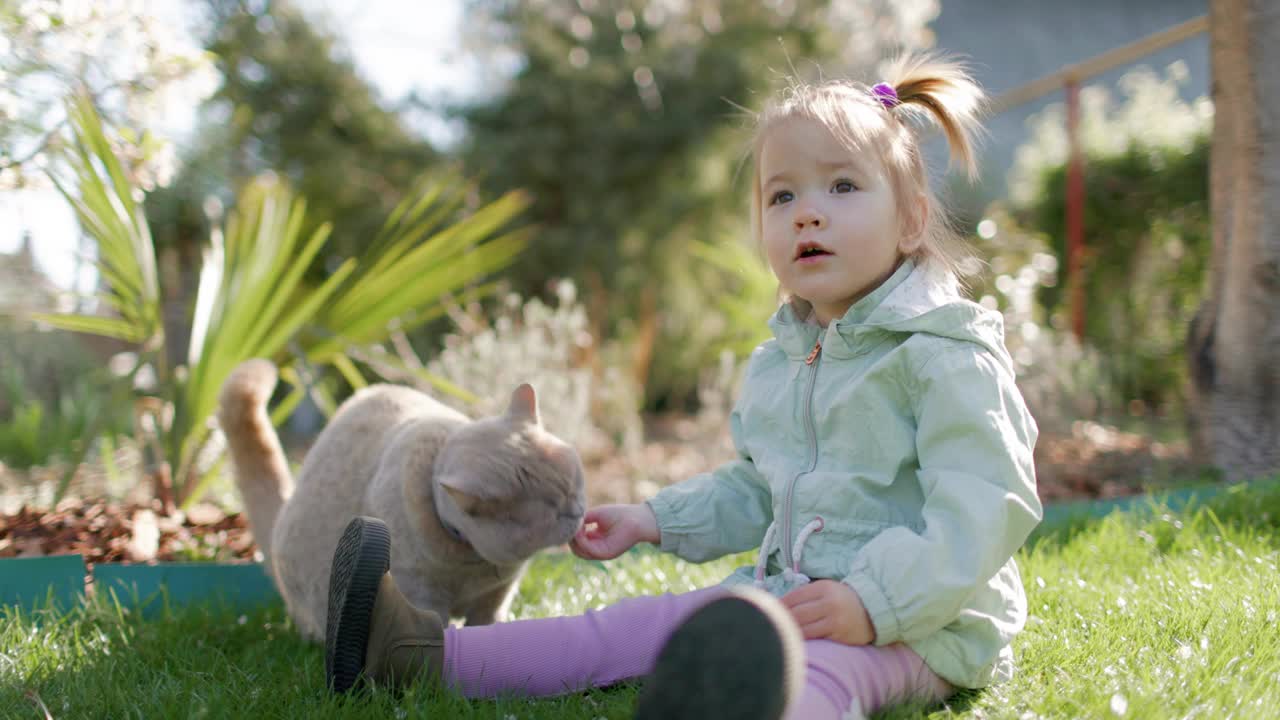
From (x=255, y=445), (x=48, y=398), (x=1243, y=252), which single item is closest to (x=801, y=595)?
(x=255, y=445)

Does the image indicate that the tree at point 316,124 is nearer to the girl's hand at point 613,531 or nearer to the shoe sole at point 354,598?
the girl's hand at point 613,531

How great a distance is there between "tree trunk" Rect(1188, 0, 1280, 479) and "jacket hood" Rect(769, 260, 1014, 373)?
228cm

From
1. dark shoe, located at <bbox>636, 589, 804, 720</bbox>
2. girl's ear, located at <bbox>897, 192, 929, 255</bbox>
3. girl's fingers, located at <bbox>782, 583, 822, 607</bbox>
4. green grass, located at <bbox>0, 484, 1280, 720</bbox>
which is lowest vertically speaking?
green grass, located at <bbox>0, 484, 1280, 720</bbox>

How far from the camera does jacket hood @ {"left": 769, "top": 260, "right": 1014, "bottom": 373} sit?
1552 millimetres

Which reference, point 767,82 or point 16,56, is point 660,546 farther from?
point 767,82

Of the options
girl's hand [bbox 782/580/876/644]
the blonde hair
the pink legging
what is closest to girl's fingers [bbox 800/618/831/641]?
girl's hand [bbox 782/580/876/644]

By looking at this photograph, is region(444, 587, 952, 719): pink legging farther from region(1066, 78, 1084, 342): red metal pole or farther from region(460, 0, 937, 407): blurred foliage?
region(460, 0, 937, 407): blurred foliage

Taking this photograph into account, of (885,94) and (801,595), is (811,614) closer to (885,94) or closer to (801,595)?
(801,595)

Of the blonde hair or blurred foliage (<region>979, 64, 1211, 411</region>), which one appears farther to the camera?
blurred foliage (<region>979, 64, 1211, 411</region>)

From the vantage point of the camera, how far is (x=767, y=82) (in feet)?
23.4

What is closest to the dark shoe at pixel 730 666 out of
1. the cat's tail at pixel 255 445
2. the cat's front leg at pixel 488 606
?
the cat's front leg at pixel 488 606

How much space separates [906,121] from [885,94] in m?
0.07

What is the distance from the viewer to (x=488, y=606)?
6.68ft

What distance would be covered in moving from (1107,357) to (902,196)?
16.3ft
